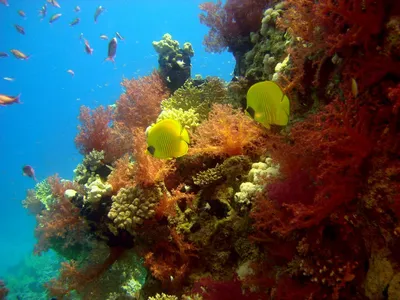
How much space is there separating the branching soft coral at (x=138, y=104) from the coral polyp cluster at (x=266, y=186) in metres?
0.05

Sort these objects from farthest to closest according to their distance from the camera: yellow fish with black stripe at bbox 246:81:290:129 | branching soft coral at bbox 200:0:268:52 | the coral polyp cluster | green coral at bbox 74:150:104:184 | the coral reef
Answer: the coral reef, branching soft coral at bbox 200:0:268:52, green coral at bbox 74:150:104:184, yellow fish with black stripe at bbox 246:81:290:129, the coral polyp cluster

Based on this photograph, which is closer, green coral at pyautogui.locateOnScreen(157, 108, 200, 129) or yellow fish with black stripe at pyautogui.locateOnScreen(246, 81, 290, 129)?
yellow fish with black stripe at pyautogui.locateOnScreen(246, 81, 290, 129)

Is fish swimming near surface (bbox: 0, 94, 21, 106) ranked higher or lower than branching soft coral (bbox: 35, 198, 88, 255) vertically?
higher

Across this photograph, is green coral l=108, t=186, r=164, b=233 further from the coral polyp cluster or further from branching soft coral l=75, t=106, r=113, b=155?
branching soft coral l=75, t=106, r=113, b=155

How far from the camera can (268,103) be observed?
237cm

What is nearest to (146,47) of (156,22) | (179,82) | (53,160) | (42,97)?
(156,22)

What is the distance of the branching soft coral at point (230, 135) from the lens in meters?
3.65

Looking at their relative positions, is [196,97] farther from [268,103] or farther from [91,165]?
[268,103]

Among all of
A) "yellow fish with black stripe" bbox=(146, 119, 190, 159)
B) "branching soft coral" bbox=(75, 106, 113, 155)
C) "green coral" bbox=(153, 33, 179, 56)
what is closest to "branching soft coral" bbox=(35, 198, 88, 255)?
"branching soft coral" bbox=(75, 106, 113, 155)

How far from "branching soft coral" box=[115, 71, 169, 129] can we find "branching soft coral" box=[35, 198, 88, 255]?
218cm

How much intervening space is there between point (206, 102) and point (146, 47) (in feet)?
439

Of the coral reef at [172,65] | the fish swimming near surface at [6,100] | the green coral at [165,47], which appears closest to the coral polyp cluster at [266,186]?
the coral reef at [172,65]

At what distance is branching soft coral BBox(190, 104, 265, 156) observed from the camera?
12.0 ft

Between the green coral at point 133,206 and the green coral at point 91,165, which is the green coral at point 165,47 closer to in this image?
the green coral at point 91,165
